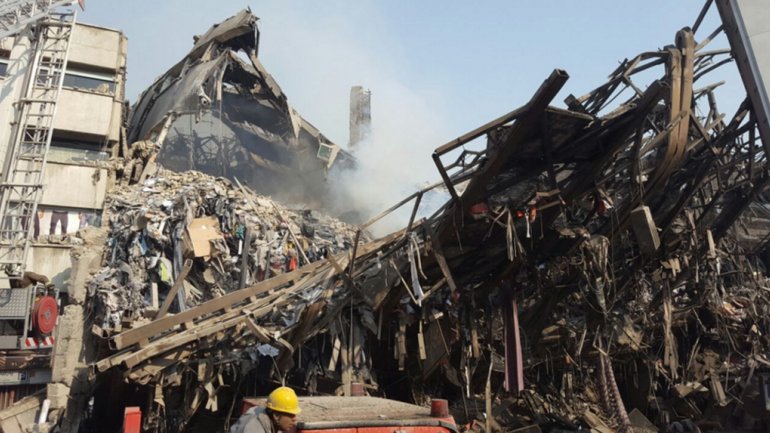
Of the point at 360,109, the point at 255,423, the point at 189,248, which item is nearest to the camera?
the point at 255,423

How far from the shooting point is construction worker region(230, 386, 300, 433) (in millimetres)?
3391

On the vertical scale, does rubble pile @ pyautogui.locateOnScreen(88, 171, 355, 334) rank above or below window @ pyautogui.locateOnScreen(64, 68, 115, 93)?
below

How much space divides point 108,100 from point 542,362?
14.8m

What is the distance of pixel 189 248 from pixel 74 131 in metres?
8.09

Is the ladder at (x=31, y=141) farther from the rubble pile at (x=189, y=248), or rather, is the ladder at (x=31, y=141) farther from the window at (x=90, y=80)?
the rubble pile at (x=189, y=248)

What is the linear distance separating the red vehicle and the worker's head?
0.84 feet

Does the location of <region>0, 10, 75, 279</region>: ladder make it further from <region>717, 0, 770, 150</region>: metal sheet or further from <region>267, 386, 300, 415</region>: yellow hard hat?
<region>717, 0, 770, 150</region>: metal sheet

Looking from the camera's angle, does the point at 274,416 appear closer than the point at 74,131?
Yes

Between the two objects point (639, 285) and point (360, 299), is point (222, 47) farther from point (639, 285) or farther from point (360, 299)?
point (639, 285)

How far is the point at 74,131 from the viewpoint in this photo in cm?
1686

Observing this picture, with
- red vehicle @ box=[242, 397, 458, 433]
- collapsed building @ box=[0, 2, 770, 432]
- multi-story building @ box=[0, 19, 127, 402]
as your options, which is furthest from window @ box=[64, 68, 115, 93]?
red vehicle @ box=[242, 397, 458, 433]

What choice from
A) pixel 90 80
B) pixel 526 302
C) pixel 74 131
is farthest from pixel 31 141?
pixel 526 302

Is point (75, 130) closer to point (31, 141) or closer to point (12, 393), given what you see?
point (31, 141)

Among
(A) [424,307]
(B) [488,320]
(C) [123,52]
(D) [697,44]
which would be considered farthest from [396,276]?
(C) [123,52]
